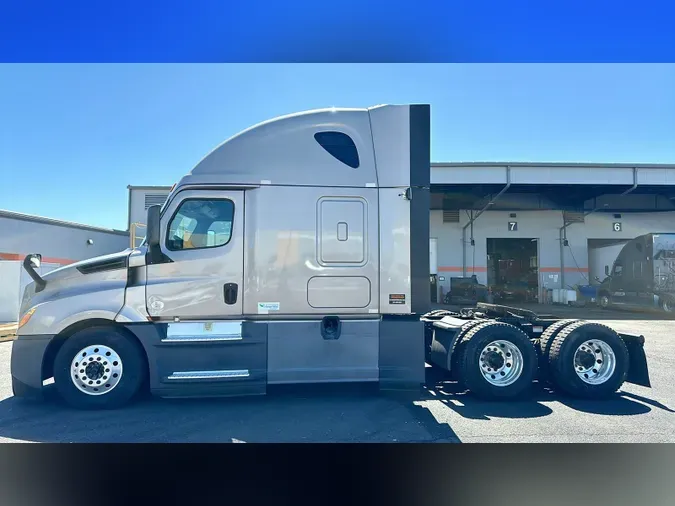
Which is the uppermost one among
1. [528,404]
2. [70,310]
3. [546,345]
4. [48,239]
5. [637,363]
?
[48,239]

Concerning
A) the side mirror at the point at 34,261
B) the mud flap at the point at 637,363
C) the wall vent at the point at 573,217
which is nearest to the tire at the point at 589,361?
the mud flap at the point at 637,363

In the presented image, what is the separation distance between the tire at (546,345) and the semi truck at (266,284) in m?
0.62

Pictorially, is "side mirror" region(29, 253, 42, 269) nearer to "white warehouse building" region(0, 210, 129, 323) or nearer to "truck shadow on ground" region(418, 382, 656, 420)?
"truck shadow on ground" region(418, 382, 656, 420)

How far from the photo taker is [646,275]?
1959 cm

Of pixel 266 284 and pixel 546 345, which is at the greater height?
pixel 266 284

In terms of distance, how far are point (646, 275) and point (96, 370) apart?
2313cm

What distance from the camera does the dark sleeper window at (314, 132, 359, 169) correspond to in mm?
5246

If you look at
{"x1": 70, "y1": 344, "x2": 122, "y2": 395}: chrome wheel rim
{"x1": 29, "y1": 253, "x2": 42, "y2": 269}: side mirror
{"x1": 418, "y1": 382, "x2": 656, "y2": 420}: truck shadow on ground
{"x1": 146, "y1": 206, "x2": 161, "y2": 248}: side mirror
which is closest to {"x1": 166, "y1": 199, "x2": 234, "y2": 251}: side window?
{"x1": 146, "y1": 206, "x2": 161, "y2": 248}: side mirror

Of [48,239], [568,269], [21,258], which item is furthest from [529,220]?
[21,258]

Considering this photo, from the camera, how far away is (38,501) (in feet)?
10.7

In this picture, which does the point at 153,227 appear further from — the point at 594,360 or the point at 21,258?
the point at 21,258

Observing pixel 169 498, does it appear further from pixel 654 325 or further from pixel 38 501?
pixel 654 325

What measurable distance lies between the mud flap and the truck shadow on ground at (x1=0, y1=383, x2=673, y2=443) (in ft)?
0.91

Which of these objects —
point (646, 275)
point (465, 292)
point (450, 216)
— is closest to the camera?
point (646, 275)
